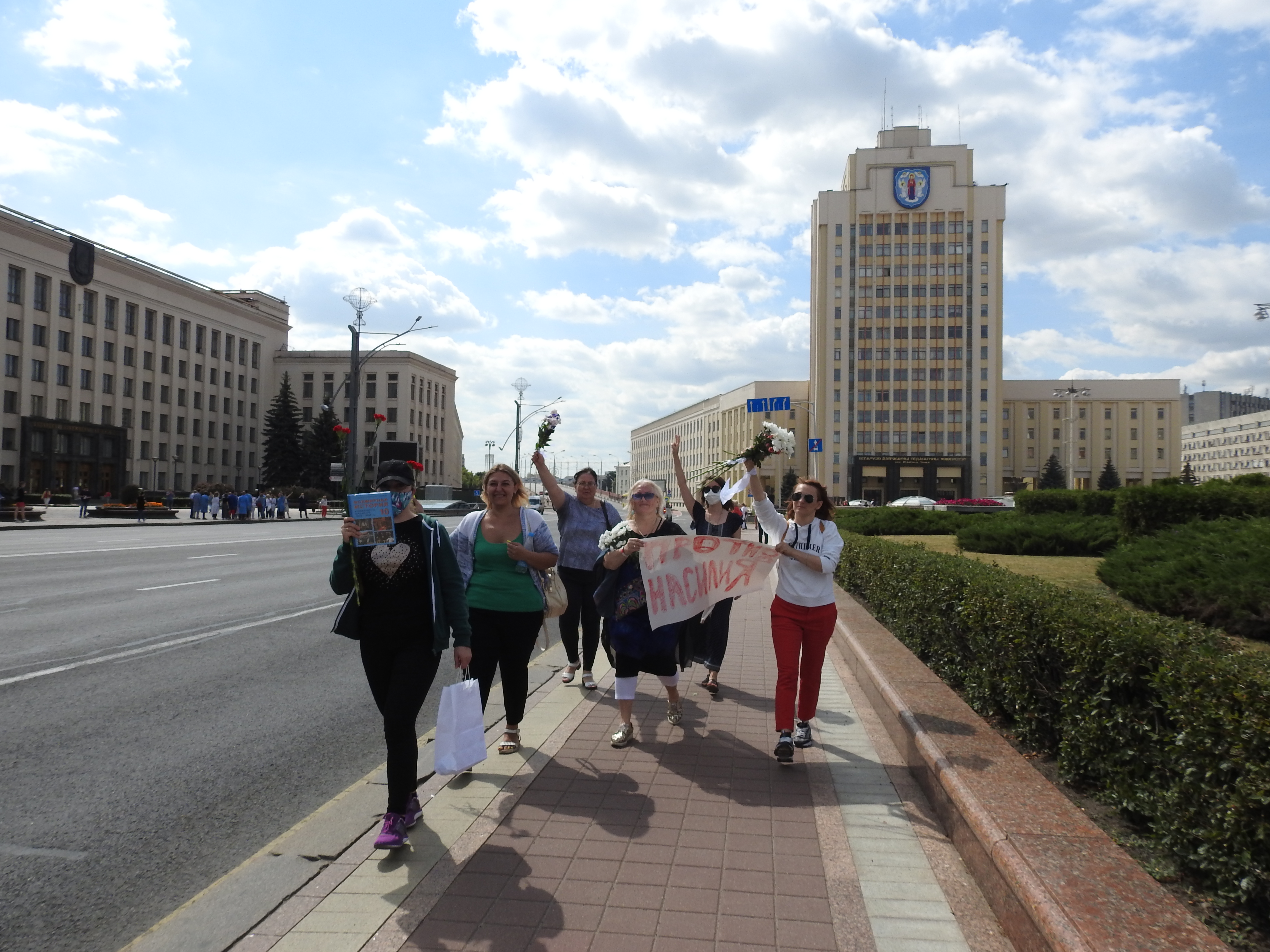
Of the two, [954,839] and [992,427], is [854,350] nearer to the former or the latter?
[992,427]

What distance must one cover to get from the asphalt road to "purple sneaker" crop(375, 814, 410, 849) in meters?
0.68

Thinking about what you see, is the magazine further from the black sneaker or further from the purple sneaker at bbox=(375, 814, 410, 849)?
the black sneaker

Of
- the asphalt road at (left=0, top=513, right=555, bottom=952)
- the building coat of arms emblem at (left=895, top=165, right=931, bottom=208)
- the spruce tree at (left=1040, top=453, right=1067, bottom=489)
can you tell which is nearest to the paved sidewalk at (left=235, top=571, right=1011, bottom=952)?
the asphalt road at (left=0, top=513, right=555, bottom=952)

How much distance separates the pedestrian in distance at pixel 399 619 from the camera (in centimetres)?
430

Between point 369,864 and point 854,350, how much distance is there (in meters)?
97.4

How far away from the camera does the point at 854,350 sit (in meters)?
96.9

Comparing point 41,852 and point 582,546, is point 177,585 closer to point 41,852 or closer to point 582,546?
point 582,546

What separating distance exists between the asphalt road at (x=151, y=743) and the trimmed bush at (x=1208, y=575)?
6089 mm

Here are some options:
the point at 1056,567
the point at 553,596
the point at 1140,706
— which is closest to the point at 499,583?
the point at 553,596

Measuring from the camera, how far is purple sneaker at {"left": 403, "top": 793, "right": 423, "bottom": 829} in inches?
170

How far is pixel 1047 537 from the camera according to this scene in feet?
48.1

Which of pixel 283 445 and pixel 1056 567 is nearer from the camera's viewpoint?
pixel 1056 567

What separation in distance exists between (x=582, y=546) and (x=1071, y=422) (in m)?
58.8

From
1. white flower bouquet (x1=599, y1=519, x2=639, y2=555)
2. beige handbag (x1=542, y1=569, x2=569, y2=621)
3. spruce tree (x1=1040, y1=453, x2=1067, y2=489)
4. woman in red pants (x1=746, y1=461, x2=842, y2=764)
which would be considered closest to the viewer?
woman in red pants (x1=746, y1=461, x2=842, y2=764)
